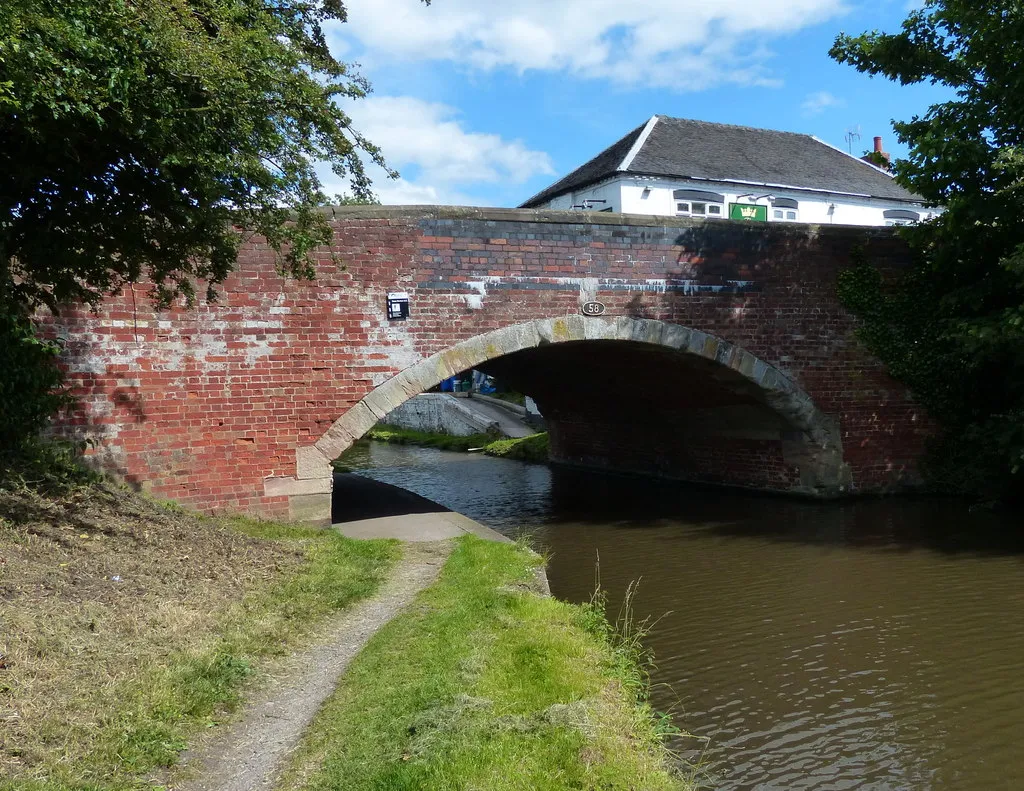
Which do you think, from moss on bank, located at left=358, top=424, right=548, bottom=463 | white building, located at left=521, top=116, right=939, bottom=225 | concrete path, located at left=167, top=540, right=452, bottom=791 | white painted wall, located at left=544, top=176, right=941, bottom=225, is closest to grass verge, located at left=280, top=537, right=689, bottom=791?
concrete path, located at left=167, top=540, right=452, bottom=791

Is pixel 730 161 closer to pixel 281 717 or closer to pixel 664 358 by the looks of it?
pixel 664 358

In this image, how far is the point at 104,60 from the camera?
203 inches

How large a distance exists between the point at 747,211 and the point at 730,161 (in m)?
2.11

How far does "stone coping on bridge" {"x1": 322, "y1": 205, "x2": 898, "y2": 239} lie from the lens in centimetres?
1015

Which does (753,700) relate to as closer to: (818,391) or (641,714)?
(641,714)

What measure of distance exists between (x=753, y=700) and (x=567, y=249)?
683 centimetres

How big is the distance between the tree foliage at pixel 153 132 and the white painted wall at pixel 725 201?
594 inches

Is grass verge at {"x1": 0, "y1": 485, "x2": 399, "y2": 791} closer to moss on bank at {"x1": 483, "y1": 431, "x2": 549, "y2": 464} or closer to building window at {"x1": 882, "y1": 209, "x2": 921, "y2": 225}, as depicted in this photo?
moss on bank at {"x1": 483, "y1": 431, "x2": 549, "y2": 464}

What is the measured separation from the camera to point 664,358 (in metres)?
12.9

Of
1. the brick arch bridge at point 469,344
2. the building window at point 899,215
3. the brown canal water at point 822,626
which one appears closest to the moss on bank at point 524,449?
the brown canal water at point 822,626

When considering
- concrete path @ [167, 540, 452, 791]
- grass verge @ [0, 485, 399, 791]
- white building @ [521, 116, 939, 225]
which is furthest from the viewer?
white building @ [521, 116, 939, 225]

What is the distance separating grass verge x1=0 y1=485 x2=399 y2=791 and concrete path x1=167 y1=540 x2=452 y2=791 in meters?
0.14

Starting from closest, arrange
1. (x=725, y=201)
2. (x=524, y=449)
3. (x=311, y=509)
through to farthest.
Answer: (x=311, y=509), (x=524, y=449), (x=725, y=201)

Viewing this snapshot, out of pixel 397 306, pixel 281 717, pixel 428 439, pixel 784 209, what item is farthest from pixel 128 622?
pixel 784 209
